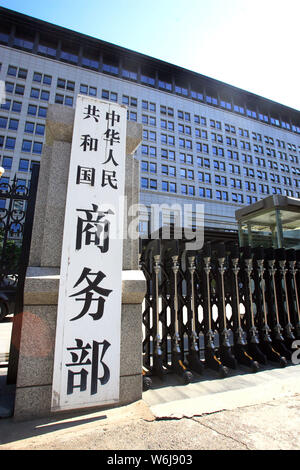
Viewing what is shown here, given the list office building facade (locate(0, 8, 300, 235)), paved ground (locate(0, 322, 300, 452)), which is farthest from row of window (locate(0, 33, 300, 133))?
paved ground (locate(0, 322, 300, 452))

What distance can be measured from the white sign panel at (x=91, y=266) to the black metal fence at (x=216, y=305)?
0.80m

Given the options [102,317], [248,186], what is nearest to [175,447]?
[102,317]

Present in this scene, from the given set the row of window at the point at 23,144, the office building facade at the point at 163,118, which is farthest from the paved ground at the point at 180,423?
the row of window at the point at 23,144

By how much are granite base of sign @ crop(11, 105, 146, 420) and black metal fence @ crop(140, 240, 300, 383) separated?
57 centimetres

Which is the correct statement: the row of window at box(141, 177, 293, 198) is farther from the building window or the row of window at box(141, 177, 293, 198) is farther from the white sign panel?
the white sign panel

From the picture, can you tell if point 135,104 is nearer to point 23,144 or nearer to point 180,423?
point 23,144

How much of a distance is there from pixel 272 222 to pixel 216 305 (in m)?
4.74

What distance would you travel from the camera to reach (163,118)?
148 feet

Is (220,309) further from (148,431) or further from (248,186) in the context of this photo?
(248,186)

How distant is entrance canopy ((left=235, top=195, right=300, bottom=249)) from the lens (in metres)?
6.62

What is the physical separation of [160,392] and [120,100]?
150 feet

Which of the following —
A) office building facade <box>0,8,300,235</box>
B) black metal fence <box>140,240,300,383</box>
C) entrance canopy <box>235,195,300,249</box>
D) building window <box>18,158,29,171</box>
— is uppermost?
Answer: office building facade <box>0,8,300,235</box>

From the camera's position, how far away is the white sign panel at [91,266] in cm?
233

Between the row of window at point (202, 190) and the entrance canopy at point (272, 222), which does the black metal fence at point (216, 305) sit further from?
the row of window at point (202, 190)
